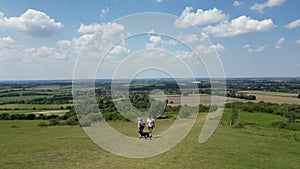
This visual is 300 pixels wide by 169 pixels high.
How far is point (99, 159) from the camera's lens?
15570 millimetres

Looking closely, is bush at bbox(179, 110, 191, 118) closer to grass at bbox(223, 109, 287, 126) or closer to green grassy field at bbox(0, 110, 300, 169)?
grass at bbox(223, 109, 287, 126)

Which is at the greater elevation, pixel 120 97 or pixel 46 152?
pixel 120 97

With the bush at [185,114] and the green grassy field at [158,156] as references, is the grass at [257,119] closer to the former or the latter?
the bush at [185,114]

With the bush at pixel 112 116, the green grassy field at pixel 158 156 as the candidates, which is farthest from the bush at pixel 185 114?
the green grassy field at pixel 158 156

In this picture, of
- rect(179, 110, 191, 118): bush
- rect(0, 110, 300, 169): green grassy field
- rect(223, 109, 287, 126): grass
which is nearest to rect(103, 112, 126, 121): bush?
rect(179, 110, 191, 118): bush

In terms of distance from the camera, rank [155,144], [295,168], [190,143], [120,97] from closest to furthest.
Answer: [295,168]
[155,144]
[190,143]
[120,97]

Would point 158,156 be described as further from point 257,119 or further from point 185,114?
point 257,119

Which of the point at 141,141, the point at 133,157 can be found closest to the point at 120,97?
the point at 141,141

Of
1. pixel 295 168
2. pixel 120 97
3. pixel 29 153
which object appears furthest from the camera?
pixel 120 97

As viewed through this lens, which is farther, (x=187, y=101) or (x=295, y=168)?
(x=187, y=101)

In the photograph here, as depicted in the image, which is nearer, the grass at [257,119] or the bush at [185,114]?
the bush at [185,114]

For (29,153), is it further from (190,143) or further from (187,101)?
(187,101)

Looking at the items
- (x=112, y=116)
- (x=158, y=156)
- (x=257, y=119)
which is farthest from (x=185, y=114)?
(x=158, y=156)

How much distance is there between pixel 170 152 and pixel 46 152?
25.7 ft
